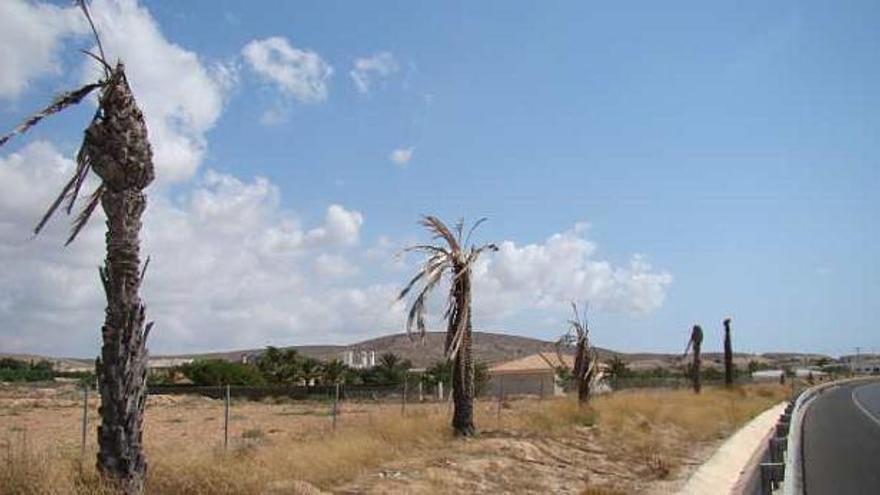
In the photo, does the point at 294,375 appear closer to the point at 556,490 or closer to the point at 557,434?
the point at 557,434

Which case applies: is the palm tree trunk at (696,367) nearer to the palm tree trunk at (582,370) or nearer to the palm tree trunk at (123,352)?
the palm tree trunk at (582,370)

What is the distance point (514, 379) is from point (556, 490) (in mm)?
68684

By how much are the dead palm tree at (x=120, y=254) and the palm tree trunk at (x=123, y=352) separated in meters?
0.01

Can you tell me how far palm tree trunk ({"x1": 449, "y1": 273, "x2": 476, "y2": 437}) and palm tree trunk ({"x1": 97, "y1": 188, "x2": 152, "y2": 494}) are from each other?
12148mm

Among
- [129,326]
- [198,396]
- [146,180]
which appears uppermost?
Result: [146,180]

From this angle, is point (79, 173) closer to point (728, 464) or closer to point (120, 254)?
point (120, 254)

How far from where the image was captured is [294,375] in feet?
265

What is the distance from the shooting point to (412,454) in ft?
61.2

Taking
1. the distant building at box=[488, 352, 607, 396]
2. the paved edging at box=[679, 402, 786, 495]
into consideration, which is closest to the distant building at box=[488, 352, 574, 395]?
the distant building at box=[488, 352, 607, 396]

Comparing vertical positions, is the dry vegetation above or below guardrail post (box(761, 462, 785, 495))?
below

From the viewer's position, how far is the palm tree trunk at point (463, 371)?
22.5 metres

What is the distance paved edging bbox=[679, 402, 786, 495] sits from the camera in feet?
59.3

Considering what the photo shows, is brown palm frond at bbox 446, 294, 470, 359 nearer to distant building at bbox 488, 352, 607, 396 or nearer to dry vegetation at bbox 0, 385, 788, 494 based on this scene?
dry vegetation at bbox 0, 385, 788, 494

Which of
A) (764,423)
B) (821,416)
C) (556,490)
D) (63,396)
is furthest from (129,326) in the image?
(63,396)
